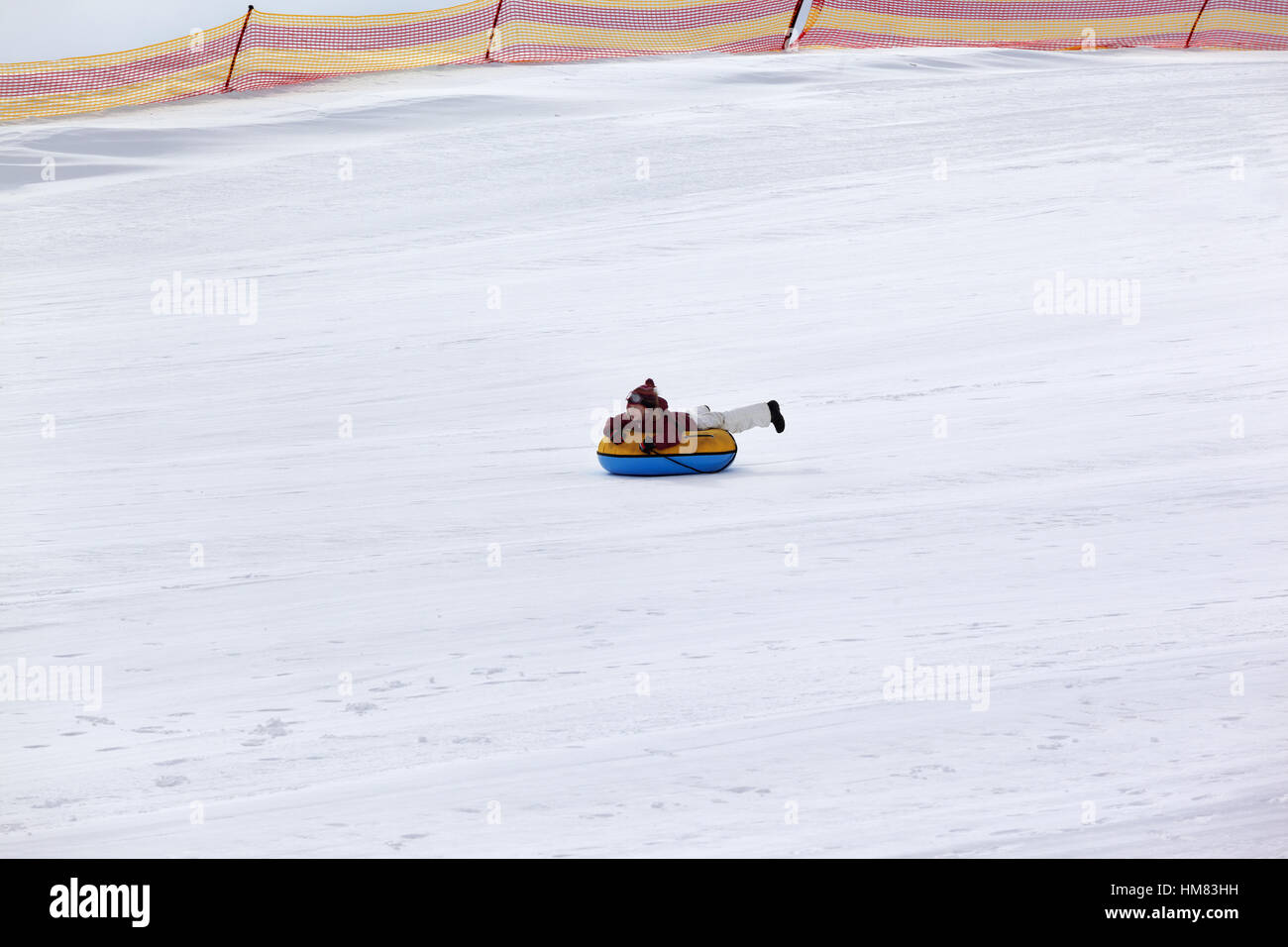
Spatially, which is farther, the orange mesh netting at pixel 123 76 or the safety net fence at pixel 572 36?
the safety net fence at pixel 572 36

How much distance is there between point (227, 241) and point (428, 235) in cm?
203

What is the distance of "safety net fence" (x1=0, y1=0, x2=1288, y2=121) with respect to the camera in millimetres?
18594

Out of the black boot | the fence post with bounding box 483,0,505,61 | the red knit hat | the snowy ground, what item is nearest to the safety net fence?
the fence post with bounding box 483,0,505,61

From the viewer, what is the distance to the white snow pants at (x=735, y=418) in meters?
8.47

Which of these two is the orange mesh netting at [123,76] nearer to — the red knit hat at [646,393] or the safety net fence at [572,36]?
the safety net fence at [572,36]

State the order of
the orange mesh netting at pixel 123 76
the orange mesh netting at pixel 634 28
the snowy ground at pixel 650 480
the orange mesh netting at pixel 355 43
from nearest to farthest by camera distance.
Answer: the snowy ground at pixel 650 480, the orange mesh netting at pixel 123 76, the orange mesh netting at pixel 355 43, the orange mesh netting at pixel 634 28

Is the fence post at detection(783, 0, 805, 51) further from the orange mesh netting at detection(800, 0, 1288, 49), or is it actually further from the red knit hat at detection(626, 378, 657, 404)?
the red knit hat at detection(626, 378, 657, 404)

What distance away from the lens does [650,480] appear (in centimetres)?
836

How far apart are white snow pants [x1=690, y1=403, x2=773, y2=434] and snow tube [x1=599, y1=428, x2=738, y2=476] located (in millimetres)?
47

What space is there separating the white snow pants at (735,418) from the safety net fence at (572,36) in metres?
12.9

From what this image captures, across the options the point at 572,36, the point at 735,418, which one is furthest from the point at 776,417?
the point at 572,36

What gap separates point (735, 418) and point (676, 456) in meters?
0.47

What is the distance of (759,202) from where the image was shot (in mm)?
15070

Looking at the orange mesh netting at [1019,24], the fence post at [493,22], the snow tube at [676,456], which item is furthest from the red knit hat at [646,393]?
the orange mesh netting at [1019,24]
